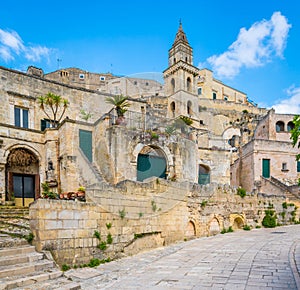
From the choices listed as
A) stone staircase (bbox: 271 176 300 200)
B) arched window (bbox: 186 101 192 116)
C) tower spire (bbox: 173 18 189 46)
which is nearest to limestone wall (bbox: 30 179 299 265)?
stone staircase (bbox: 271 176 300 200)

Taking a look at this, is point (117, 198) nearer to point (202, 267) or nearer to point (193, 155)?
point (202, 267)

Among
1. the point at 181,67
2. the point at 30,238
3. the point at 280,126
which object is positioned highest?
the point at 181,67

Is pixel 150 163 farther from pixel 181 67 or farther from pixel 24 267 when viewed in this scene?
pixel 181 67

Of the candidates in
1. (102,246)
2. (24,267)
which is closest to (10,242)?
(24,267)

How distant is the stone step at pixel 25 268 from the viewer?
515 centimetres

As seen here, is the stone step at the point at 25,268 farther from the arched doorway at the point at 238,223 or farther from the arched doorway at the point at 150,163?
the arched doorway at the point at 238,223

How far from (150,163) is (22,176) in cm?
803

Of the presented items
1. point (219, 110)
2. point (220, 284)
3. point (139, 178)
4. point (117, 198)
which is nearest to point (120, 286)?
point (220, 284)

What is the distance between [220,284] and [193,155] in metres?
13.3

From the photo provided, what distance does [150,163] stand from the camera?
16234mm

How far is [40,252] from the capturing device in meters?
6.14

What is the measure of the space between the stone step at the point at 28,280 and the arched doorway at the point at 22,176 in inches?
458

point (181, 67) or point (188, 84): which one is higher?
point (181, 67)

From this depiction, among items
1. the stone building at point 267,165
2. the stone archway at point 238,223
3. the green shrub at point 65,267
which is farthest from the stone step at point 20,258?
the stone building at point 267,165
